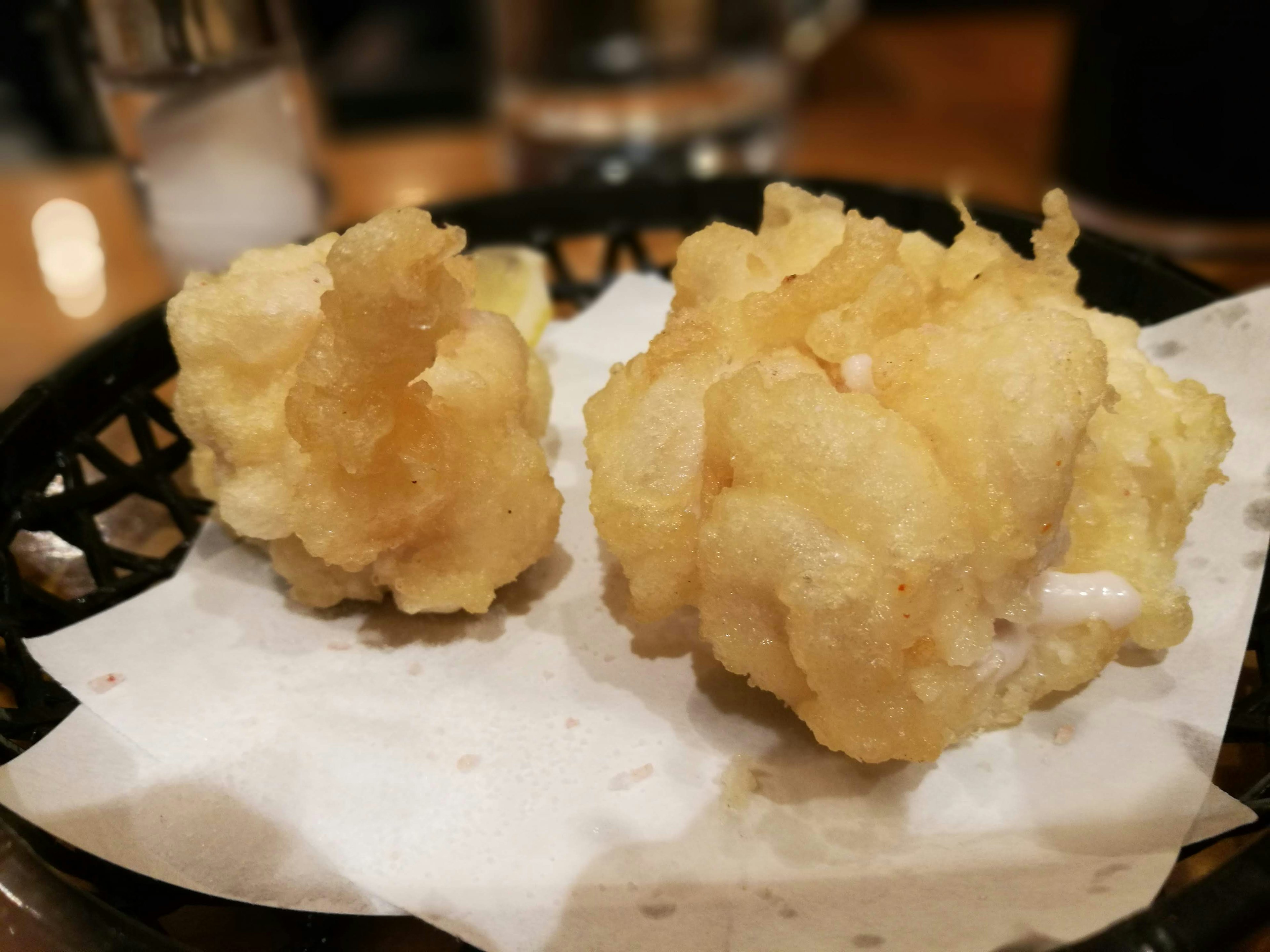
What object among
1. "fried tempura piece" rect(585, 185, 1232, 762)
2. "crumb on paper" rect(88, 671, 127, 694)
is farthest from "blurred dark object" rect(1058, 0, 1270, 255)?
"crumb on paper" rect(88, 671, 127, 694)

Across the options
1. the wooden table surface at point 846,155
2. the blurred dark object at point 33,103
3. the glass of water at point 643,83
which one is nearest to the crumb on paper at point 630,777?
the wooden table surface at point 846,155

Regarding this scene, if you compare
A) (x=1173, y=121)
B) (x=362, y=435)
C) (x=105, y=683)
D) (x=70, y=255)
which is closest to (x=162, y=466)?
(x=105, y=683)

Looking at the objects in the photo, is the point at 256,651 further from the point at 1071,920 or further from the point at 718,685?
the point at 1071,920

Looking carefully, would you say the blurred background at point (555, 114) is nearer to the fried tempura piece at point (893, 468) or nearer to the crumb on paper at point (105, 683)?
the fried tempura piece at point (893, 468)

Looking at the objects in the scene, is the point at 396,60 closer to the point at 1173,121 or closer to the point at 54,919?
the point at 1173,121

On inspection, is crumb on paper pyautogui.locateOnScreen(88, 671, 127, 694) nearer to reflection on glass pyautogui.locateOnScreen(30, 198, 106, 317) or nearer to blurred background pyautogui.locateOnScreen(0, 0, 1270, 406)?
blurred background pyautogui.locateOnScreen(0, 0, 1270, 406)
